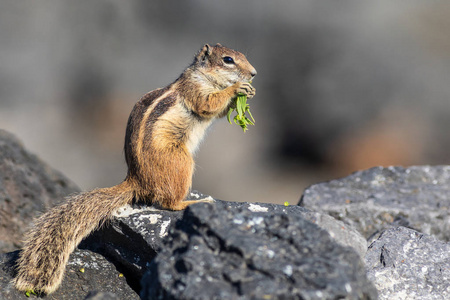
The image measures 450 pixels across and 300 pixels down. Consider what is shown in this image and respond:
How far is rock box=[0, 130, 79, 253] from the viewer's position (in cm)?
609

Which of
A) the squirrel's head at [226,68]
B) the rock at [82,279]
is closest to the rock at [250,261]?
the rock at [82,279]

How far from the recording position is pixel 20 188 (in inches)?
253

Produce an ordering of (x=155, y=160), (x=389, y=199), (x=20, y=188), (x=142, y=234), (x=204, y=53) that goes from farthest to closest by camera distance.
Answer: (x=389, y=199) → (x=20, y=188) → (x=204, y=53) → (x=155, y=160) → (x=142, y=234)

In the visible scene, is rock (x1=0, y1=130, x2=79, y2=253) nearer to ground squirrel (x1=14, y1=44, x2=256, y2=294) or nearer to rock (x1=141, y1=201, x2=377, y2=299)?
ground squirrel (x1=14, y1=44, x2=256, y2=294)

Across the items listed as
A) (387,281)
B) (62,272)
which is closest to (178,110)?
(62,272)

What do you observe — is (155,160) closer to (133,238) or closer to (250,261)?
(133,238)

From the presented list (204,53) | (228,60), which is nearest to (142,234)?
(228,60)

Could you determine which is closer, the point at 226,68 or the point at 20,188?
the point at 226,68

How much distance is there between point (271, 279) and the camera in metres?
2.83

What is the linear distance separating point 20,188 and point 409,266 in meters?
4.29

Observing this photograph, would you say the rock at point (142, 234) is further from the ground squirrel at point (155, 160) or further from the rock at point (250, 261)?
the rock at point (250, 261)

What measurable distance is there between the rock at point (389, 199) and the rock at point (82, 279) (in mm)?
2592

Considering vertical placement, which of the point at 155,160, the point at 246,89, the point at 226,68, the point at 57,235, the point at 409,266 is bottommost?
the point at 57,235

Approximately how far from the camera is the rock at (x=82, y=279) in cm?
420
